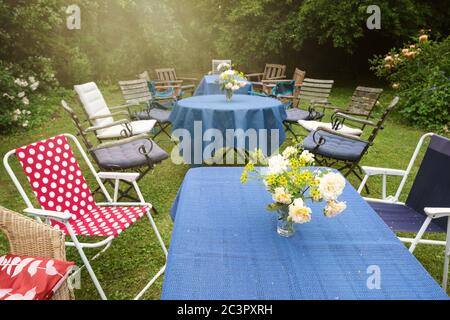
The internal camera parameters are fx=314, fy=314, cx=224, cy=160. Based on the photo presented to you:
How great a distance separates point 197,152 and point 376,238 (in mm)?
3069

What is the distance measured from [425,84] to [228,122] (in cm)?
586

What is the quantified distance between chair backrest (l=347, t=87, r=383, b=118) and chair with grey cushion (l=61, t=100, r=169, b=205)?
3.64m

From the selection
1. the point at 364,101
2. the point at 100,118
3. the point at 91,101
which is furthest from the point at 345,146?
Answer: the point at 91,101

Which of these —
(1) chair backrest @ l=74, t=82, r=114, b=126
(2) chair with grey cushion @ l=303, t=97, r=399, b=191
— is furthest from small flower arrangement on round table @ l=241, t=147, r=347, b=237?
(1) chair backrest @ l=74, t=82, r=114, b=126

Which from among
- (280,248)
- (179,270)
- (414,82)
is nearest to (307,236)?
(280,248)

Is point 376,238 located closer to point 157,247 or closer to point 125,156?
point 157,247

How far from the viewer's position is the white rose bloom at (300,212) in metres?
1.40

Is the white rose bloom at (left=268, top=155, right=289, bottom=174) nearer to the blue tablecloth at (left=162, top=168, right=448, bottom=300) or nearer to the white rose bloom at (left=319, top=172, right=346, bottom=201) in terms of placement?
the white rose bloom at (left=319, top=172, right=346, bottom=201)

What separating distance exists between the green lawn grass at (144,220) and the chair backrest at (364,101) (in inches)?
31.7

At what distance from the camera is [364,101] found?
5.55m

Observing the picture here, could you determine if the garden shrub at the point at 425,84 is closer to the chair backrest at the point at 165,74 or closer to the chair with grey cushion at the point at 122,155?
the chair backrest at the point at 165,74

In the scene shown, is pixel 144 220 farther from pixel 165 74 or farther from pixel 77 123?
pixel 165 74

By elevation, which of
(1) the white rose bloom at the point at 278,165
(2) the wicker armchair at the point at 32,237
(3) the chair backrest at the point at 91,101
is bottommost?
(2) the wicker armchair at the point at 32,237

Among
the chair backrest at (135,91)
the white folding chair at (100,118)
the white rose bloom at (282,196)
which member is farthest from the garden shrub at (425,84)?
the white rose bloom at (282,196)
